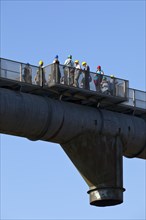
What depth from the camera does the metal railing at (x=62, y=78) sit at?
51.7m

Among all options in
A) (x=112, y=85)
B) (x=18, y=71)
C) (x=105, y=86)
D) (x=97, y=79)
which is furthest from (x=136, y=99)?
(x=18, y=71)

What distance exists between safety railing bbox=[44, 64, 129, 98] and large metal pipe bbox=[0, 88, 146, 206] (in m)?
1.39

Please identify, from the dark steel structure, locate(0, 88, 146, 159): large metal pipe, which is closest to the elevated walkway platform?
the dark steel structure

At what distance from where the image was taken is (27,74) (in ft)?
172

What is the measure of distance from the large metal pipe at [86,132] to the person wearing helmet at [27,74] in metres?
0.87

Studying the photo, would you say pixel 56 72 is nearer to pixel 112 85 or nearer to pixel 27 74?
pixel 27 74

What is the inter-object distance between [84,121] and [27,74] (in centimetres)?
486

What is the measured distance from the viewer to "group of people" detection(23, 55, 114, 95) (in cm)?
5288

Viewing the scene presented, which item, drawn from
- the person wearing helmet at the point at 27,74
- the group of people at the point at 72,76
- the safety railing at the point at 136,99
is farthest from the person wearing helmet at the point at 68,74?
the safety railing at the point at 136,99

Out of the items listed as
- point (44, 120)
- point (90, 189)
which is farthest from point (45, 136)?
point (90, 189)

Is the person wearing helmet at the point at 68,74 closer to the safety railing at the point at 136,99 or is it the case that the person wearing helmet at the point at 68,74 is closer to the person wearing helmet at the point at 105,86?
the person wearing helmet at the point at 105,86

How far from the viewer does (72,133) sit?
178ft

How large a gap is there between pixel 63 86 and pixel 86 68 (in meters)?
2.45

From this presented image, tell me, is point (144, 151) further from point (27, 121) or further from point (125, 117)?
point (27, 121)
